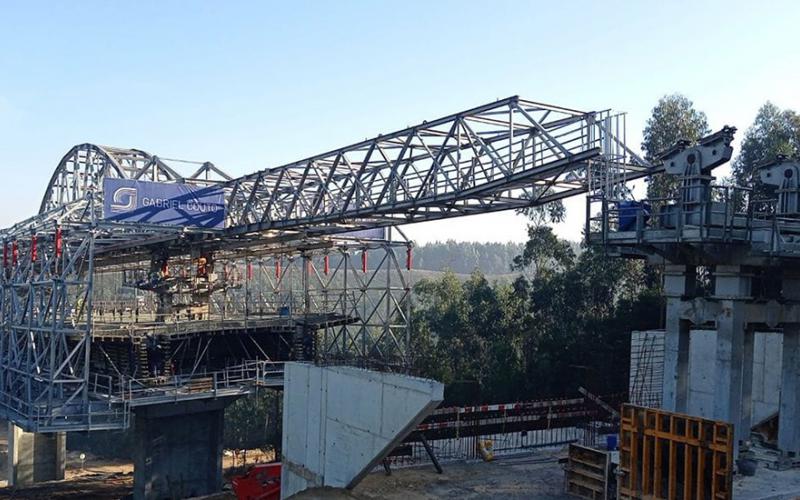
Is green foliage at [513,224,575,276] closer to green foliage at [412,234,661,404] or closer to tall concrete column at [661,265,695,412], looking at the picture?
green foliage at [412,234,661,404]

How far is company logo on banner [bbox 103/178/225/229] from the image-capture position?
23.4m

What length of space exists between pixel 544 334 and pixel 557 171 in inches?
1144

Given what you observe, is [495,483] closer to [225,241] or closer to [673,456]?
[673,456]

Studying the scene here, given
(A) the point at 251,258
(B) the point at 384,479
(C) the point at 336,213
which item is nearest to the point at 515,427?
(B) the point at 384,479

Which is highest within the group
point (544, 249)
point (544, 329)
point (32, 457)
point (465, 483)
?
point (544, 249)

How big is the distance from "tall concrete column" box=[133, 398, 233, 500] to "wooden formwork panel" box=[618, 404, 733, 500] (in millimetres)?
16802

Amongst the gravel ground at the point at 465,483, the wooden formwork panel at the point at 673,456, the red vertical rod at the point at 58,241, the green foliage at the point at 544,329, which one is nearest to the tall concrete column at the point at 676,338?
the wooden formwork panel at the point at 673,456

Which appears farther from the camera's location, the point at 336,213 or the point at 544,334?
the point at 544,334

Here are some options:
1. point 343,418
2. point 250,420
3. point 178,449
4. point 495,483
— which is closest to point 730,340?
point 495,483

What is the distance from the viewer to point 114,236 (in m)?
29.0

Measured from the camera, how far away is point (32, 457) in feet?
124

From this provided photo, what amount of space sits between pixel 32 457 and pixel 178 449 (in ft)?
48.5

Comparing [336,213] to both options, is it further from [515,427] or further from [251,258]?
[251,258]

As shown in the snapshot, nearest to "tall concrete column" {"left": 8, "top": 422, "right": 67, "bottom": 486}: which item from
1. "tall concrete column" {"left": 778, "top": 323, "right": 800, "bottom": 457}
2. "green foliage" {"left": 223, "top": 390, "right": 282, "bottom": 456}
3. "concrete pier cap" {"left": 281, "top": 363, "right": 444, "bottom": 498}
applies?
"green foliage" {"left": 223, "top": 390, "right": 282, "bottom": 456}
